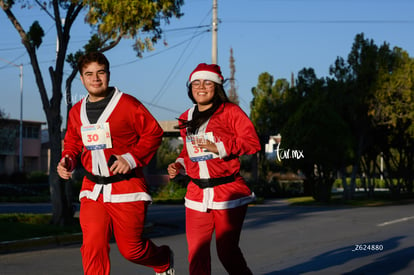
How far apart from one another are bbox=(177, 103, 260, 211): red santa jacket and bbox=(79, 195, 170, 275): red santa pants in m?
0.47

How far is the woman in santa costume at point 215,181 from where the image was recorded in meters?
5.69

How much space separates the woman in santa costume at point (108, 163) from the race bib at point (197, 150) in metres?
0.28

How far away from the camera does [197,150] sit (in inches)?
228

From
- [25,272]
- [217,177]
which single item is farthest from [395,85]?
[217,177]

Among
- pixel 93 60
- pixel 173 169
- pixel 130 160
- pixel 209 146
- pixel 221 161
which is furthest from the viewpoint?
pixel 173 169

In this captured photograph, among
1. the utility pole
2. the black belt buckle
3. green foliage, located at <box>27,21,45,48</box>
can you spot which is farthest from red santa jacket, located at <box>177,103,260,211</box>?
the utility pole

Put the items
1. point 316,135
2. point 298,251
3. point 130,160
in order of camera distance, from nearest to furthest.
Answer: point 130,160, point 298,251, point 316,135

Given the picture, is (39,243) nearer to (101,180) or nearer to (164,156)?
(101,180)

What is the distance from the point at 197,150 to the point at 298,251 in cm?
569

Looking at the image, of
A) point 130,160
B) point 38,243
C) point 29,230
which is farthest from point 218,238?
point 29,230

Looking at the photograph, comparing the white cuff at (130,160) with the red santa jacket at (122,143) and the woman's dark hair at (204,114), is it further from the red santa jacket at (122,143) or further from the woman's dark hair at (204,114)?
the woman's dark hair at (204,114)

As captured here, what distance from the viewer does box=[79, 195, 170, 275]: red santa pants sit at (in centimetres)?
569

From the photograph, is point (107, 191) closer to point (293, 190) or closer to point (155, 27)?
point (155, 27)

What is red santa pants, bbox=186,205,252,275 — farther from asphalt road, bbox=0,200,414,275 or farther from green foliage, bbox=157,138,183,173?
green foliage, bbox=157,138,183,173
